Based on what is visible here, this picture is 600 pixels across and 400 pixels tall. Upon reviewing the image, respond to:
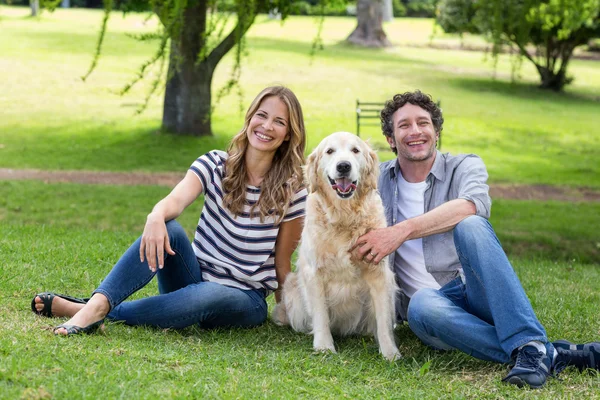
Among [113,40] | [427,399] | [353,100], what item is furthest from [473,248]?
[113,40]

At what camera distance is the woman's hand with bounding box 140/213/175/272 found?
4.48 m

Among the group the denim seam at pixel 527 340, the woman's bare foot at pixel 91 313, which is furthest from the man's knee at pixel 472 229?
the woman's bare foot at pixel 91 313

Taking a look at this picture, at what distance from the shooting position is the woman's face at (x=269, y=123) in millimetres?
4953

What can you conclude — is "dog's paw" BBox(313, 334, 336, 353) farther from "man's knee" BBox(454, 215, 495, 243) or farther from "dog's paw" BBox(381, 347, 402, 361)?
"man's knee" BBox(454, 215, 495, 243)

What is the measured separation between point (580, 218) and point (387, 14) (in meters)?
34.9

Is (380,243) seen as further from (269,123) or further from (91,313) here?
(91,313)

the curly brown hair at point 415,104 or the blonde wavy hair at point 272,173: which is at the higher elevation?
the curly brown hair at point 415,104

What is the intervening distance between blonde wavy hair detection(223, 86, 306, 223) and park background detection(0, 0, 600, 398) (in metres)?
0.85

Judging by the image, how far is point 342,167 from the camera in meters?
4.53

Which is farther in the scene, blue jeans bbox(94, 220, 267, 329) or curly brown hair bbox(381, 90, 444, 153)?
curly brown hair bbox(381, 90, 444, 153)

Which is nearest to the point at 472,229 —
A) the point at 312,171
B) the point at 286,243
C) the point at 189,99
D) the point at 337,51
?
the point at 312,171

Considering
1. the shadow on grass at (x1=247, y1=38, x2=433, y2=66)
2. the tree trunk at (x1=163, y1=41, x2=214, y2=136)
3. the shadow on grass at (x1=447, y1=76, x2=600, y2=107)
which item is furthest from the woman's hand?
the shadow on grass at (x1=247, y1=38, x2=433, y2=66)

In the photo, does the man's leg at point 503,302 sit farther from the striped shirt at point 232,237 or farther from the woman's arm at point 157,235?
the woman's arm at point 157,235

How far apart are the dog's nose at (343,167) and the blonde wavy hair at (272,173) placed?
577mm
